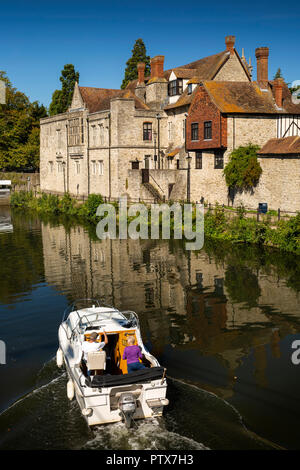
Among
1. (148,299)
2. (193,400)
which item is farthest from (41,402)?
(148,299)

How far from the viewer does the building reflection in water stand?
1719 centimetres

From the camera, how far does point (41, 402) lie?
13.3 m

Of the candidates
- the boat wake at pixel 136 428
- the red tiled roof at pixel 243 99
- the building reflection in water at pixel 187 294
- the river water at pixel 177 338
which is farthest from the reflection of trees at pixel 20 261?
the red tiled roof at pixel 243 99

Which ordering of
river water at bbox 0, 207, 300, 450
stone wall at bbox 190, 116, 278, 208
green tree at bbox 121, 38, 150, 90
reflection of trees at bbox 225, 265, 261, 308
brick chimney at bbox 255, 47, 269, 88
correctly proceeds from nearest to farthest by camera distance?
river water at bbox 0, 207, 300, 450 → reflection of trees at bbox 225, 265, 261, 308 → stone wall at bbox 190, 116, 278, 208 → brick chimney at bbox 255, 47, 269, 88 → green tree at bbox 121, 38, 150, 90

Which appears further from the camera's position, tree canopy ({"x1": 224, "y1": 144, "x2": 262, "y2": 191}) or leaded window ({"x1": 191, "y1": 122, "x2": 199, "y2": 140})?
leaded window ({"x1": 191, "y1": 122, "x2": 199, "y2": 140})

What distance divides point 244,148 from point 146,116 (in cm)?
1528

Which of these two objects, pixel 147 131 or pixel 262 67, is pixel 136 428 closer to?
pixel 262 67

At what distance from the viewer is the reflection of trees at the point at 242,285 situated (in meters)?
22.8

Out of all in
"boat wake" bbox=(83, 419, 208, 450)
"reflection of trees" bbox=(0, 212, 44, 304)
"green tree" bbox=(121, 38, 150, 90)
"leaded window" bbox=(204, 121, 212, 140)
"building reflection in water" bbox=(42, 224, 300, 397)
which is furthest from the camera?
"green tree" bbox=(121, 38, 150, 90)

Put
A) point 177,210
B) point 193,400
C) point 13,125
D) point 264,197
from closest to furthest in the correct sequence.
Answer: point 193,400 → point 264,197 → point 177,210 → point 13,125

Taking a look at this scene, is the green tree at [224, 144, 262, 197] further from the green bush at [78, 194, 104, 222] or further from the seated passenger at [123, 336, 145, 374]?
the seated passenger at [123, 336, 145, 374]

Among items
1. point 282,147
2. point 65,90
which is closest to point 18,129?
point 65,90

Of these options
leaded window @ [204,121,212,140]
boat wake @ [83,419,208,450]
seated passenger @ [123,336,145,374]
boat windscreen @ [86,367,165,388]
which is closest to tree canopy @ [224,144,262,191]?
leaded window @ [204,121,212,140]

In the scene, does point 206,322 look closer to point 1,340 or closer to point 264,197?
point 1,340
